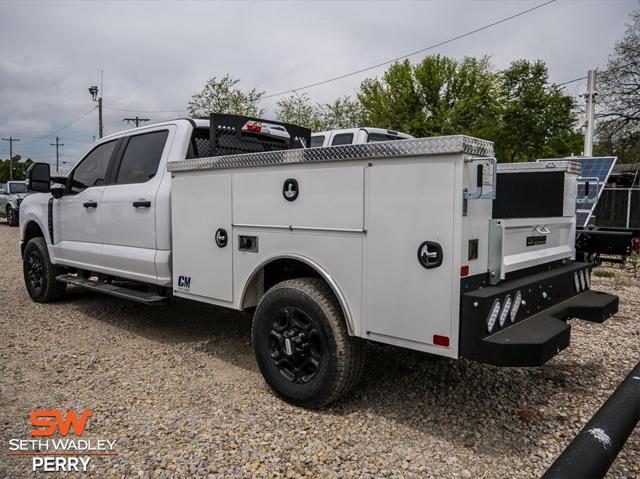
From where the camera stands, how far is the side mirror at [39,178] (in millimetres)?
6090

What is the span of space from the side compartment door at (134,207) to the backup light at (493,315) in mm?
3105

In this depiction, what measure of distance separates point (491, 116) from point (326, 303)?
27517 mm

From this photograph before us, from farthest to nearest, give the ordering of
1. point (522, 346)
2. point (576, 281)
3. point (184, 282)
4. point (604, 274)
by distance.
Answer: point (604, 274)
point (184, 282)
point (576, 281)
point (522, 346)

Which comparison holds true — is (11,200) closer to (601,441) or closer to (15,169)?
(601,441)

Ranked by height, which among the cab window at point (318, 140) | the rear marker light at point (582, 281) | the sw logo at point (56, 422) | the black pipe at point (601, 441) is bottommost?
the sw logo at point (56, 422)

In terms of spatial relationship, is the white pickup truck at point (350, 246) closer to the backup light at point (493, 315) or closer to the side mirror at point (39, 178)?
the backup light at point (493, 315)

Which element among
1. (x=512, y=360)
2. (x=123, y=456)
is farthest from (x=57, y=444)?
(x=512, y=360)

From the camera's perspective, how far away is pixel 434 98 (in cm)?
2798

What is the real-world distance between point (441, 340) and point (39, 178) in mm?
5306

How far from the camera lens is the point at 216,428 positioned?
130 inches

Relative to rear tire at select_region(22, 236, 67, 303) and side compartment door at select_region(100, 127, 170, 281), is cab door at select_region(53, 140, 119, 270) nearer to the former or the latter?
side compartment door at select_region(100, 127, 170, 281)

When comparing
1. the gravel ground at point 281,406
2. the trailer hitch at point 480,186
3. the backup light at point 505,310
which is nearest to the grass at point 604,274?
the gravel ground at point 281,406

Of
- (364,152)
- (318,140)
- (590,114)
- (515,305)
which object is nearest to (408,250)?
(364,152)

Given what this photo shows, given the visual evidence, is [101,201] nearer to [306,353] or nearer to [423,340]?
[306,353]
